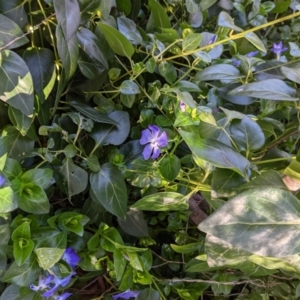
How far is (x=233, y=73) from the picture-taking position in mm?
604

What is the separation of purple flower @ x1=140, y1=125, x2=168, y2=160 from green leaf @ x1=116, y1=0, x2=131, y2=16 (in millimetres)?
204

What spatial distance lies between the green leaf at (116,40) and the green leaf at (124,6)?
0.33 ft

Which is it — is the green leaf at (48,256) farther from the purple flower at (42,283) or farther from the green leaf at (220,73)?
the green leaf at (220,73)

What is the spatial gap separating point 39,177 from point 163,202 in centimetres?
18

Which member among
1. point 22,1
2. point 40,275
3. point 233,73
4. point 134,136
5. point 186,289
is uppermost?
point 22,1

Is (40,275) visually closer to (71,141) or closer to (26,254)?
(26,254)

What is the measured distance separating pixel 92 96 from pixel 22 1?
0.57 ft

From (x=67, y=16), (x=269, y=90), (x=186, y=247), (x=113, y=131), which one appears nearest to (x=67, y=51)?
(x=67, y=16)

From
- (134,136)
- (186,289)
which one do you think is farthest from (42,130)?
(186,289)

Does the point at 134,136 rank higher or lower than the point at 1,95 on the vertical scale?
lower

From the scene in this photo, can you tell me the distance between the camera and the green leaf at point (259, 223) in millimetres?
413

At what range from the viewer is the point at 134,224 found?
670mm

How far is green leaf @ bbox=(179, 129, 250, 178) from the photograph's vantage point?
1.49 feet

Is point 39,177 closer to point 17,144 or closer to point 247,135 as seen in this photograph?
point 17,144
